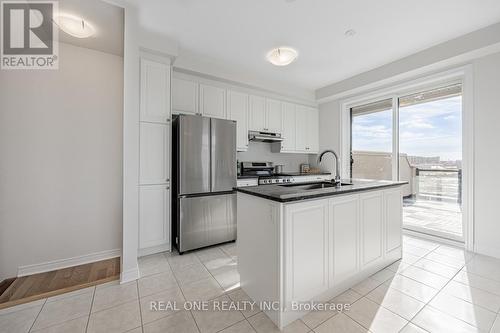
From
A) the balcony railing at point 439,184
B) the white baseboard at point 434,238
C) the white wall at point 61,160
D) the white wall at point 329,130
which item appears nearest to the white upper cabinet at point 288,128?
the white wall at point 329,130

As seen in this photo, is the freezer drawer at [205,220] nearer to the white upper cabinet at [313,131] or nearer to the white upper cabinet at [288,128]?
the white upper cabinet at [288,128]

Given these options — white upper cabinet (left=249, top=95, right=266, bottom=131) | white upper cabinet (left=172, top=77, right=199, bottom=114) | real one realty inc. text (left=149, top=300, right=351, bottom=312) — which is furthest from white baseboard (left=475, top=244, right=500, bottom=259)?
white upper cabinet (left=172, top=77, right=199, bottom=114)

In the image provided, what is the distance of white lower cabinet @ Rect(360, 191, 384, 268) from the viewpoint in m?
2.07

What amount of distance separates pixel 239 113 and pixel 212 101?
0.54m

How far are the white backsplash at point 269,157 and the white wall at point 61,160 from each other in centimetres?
221

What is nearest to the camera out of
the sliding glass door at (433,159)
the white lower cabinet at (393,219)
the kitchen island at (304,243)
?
the kitchen island at (304,243)

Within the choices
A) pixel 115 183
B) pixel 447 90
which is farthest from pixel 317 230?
pixel 447 90

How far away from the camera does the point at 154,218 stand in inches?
107

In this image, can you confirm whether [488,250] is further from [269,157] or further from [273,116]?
[273,116]

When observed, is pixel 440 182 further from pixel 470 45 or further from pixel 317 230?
pixel 317 230

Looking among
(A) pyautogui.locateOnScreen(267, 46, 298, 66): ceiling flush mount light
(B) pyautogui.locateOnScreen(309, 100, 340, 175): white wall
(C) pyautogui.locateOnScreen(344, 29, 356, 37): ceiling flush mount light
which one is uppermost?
(C) pyautogui.locateOnScreen(344, 29, 356, 37): ceiling flush mount light

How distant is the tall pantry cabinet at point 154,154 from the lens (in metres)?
2.65

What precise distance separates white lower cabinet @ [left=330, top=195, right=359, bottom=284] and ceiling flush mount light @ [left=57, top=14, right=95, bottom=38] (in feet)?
9.74

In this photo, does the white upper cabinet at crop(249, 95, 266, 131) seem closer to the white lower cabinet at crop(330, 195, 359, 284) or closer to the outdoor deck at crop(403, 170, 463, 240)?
the white lower cabinet at crop(330, 195, 359, 284)
